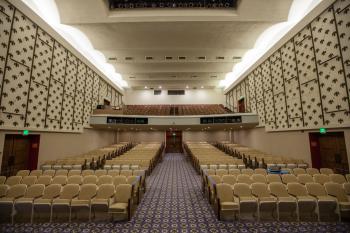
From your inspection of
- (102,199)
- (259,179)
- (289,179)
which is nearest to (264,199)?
(259,179)

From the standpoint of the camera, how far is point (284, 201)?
11.3 ft

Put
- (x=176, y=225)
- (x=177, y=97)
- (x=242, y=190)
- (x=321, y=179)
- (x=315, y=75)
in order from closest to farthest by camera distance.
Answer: (x=176, y=225)
(x=242, y=190)
(x=321, y=179)
(x=315, y=75)
(x=177, y=97)

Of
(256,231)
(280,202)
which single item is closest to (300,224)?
(280,202)

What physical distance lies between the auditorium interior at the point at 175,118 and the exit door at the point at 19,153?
0.04 meters

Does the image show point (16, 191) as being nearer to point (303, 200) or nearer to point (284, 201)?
point (284, 201)

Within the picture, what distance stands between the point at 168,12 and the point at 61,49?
5928 mm

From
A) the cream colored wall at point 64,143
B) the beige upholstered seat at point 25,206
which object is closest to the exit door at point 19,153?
the cream colored wall at point 64,143

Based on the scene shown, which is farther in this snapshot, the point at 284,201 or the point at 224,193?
the point at 224,193

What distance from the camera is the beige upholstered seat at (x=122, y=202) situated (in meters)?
3.39

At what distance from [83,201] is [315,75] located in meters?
9.23

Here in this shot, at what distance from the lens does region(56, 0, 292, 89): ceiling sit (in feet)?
25.1

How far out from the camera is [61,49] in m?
8.70

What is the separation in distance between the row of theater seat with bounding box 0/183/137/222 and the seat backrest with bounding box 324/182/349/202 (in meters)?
4.57

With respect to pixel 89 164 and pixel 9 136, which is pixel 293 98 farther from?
pixel 9 136
